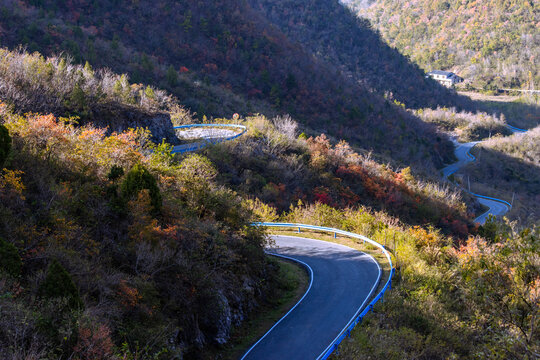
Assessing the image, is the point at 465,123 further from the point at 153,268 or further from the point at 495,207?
the point at 153,268

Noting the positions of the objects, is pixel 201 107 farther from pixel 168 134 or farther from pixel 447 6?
pixel 447 6

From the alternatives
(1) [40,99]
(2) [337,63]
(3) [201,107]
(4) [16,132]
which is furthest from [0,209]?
(2) [337,63]

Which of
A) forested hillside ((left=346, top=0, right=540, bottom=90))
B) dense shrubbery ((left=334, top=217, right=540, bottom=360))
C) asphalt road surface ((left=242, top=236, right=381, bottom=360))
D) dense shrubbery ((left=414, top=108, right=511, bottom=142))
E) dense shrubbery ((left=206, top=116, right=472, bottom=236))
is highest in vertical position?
forested hillside ((left=346, top=0, right=540, bottom=90))

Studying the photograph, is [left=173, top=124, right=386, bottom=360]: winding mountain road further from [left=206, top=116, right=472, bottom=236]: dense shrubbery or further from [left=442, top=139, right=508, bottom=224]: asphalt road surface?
[left=442, top=139, right=508, bottom=224]: asphalt road surface

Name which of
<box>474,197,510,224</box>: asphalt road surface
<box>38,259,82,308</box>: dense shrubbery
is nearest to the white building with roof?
<box>474,197,510,224</box>: asphalt road surface

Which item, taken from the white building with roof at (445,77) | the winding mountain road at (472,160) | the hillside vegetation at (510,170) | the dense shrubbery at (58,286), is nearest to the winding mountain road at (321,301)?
the dense shrubbery at (58,286)

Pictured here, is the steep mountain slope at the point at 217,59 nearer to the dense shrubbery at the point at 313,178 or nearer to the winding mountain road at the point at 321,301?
the dense shrubbery at the point at 313,178
